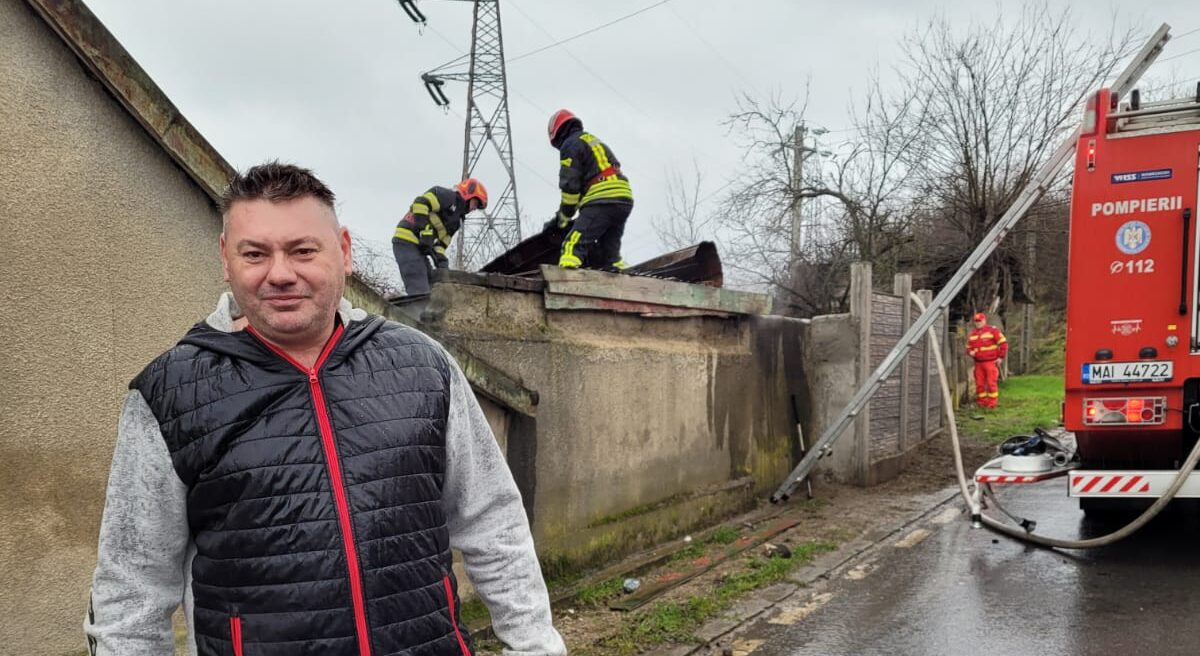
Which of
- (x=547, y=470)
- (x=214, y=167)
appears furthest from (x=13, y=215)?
(x=547, y=470)

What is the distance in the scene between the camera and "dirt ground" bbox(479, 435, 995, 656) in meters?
4.54

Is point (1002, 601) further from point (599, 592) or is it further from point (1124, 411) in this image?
point (599, 592)

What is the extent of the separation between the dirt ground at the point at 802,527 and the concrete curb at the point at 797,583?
3.3 inches

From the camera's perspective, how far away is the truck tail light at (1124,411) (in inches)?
215

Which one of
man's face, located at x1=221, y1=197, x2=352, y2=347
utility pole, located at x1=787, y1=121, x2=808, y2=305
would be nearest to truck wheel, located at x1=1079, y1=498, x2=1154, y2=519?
man's face, located at x1=221, y1=197, x2=352, y2=347

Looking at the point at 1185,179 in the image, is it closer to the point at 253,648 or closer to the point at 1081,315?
the point at 1081,315

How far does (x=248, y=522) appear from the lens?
1556 mm

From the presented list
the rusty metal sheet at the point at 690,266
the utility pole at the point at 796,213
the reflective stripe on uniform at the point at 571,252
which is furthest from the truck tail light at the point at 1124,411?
the utility pole at the point at 796,213

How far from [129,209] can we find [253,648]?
2.50 meters

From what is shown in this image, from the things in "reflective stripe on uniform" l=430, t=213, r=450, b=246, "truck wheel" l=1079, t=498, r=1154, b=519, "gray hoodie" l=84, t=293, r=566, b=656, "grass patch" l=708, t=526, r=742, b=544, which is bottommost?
"grass patch" l=708, t=526, r=742, b=544

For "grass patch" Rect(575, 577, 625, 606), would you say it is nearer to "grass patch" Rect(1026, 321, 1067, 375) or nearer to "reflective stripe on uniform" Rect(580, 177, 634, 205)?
"reflective stripe on uniform" Rect(580, 177, 634, 205)

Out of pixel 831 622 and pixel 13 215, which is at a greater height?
pixel 13 215

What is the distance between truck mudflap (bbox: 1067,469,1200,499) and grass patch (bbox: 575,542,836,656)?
2008 mm

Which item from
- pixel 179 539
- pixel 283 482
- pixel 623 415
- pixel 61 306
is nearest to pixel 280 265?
pixel 283 482
